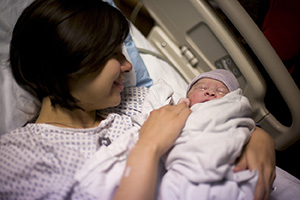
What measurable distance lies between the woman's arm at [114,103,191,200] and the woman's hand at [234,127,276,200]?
29 cm

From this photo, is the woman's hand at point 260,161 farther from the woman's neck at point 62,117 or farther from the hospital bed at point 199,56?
the woman's neck at point 62,117

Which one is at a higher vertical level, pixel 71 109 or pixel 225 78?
pixel 71 109

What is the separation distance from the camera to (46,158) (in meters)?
0.88

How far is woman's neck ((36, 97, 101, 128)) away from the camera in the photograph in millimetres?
1072

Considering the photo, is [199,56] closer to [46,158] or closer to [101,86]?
[101,86]

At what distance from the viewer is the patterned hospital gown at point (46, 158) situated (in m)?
0.82

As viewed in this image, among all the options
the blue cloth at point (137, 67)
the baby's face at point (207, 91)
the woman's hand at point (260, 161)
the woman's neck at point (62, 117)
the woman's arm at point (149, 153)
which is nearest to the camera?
the woman's arm at point (149, 153)

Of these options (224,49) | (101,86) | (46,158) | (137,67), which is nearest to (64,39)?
(101,86)

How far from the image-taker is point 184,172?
0.85 meters

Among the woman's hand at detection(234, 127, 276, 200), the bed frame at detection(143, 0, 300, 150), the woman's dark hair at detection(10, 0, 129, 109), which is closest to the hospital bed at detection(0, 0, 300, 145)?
the bed frame at detection(143, 0, 300, 150)

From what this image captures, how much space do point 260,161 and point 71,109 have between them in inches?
33.9

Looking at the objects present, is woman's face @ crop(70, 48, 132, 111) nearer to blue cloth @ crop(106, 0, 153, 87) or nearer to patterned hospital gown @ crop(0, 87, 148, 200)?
patterned hospital gown @ crop(0, 87, 148, 200)

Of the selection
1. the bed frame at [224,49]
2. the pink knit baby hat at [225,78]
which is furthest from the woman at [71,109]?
the bed frame at [224,49]

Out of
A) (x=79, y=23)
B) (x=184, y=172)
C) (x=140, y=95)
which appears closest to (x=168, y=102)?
(x=140, y=95)
